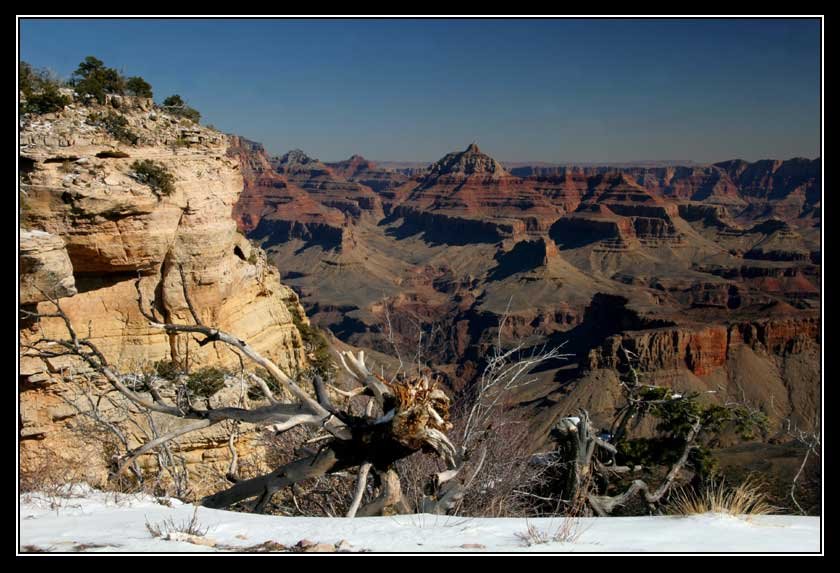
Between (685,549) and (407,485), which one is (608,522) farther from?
(407,485)

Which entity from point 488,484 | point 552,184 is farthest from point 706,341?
point 552,184

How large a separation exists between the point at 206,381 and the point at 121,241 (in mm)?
3896

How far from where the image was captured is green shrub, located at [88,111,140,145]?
15.9 meters

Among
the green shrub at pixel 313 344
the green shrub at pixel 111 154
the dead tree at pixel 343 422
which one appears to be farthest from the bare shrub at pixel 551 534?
the green shrub at pixel 313 344

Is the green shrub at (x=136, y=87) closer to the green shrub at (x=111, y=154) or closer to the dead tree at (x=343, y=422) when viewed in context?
the green shrub at (x=111, y=154)

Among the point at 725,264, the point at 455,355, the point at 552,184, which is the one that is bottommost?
the point at 455,355

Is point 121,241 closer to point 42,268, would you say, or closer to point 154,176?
point 154,176

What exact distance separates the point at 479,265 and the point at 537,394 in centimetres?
9299

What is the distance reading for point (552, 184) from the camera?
200 m

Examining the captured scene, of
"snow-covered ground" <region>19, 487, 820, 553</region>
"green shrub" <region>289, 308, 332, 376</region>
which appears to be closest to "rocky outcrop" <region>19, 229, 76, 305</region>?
"snow-covered ground" <region>19, 487, 820, 553</region>

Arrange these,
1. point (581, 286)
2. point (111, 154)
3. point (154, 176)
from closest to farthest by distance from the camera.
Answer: point (111, 154) < point (154, 176) < point (581, 286)

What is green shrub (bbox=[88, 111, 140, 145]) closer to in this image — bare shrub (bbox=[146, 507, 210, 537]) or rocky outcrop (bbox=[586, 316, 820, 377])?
bare shrub (bbox=[146, 507, 210, 537])

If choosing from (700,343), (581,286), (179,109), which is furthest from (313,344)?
(581,286)

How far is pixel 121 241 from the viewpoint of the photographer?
1534cm
